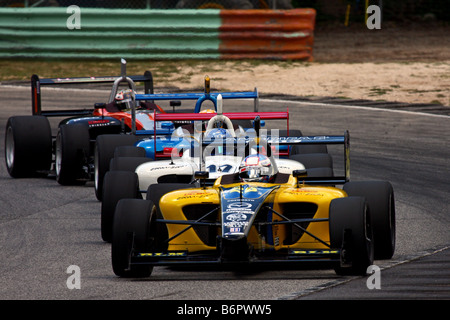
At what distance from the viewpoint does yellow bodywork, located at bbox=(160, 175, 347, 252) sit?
963 cm

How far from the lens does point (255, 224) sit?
30.5 ft

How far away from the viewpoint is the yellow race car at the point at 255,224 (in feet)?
29.5

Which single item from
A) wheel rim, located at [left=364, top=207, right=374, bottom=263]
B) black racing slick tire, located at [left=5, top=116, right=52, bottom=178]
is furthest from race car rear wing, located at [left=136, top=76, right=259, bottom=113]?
wheel rim, located at [left=364, top=207, right=374, bottom=263]

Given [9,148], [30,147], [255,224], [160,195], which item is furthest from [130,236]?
[9,148]

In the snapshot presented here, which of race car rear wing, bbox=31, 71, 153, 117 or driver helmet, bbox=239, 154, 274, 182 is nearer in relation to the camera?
driver helmet, bbox=239, 154, 274, 182

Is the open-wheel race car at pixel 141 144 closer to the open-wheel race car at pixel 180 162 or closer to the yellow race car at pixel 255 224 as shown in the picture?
the open-wheel race car at pixel 180 162

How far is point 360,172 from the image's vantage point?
51.1ft

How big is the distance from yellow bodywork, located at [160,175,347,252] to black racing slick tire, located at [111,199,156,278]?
1.44ft

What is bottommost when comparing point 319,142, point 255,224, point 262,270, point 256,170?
point 262,270

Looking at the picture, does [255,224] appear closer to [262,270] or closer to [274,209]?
[274,209]

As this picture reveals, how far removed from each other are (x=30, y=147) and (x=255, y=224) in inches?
283

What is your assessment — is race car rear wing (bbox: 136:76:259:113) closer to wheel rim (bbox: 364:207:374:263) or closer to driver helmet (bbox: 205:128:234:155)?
driver helmet (bbox: 205:128:234:155)
